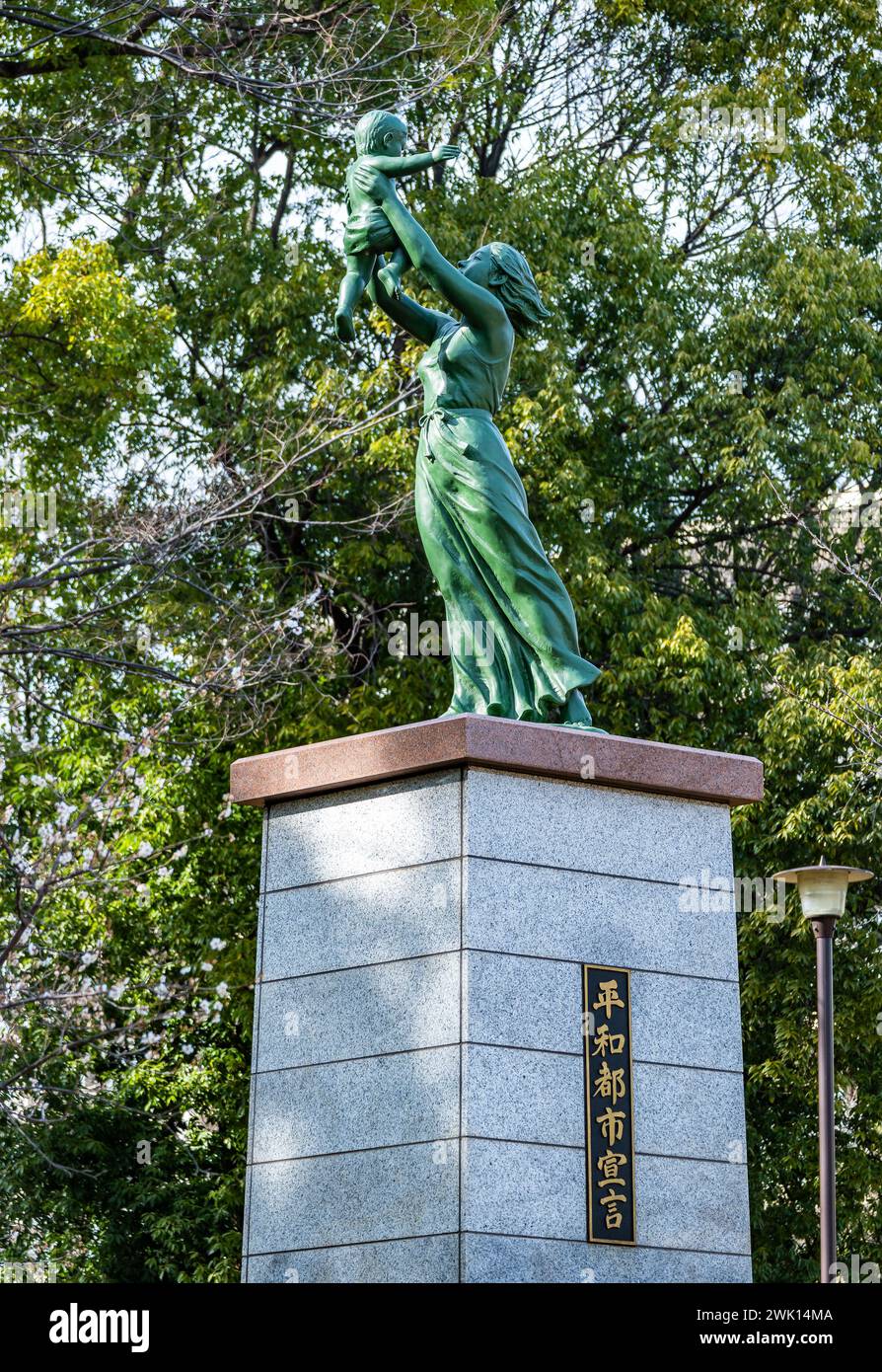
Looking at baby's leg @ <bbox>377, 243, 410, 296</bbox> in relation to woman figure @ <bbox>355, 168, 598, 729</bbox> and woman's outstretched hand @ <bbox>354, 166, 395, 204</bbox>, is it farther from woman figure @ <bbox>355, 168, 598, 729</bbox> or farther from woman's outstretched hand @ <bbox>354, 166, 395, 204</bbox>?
woman's outstretched hand @ <bbox>354, 166, 395, 204</bbox>

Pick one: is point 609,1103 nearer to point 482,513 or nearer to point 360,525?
point 482,513

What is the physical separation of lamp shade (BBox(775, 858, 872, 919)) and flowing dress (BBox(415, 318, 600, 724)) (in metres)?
3.20

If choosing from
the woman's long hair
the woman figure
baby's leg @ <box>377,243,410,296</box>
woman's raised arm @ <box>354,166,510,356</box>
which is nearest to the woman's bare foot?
the woman figure

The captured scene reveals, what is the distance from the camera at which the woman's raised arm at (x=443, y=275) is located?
310 inches

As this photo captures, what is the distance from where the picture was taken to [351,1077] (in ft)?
24.0

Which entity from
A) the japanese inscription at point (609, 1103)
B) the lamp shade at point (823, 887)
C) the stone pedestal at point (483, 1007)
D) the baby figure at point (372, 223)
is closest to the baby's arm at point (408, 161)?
the baby figure at point (372, 223)

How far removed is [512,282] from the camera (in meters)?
8.19

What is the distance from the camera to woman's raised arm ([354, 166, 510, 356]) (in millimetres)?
7883

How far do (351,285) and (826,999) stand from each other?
187 inches

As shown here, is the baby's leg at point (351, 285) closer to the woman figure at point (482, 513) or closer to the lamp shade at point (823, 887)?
the woman figure at point (482, 513)

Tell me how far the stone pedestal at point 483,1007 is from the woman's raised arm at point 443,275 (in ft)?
5.40

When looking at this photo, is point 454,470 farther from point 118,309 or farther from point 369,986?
point 118,309

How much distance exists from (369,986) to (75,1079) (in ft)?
26.5

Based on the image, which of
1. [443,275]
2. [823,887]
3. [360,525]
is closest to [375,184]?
[443,275]
